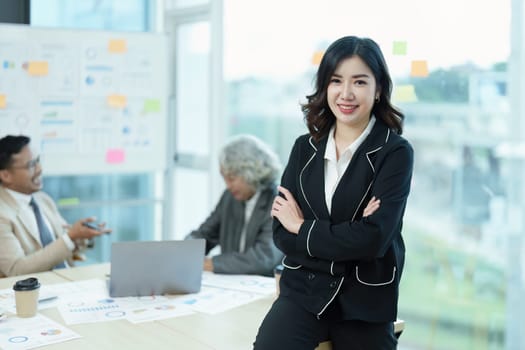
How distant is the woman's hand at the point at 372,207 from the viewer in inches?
75.2

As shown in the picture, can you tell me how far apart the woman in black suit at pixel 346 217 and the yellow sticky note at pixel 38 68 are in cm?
238

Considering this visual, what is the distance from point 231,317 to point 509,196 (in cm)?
180

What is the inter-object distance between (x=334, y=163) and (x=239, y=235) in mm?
1259

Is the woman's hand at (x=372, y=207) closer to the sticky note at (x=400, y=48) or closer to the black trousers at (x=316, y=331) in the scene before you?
the black trousers at (x=316, y=331)

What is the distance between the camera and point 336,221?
200 centimetres

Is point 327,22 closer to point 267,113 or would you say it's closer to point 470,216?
point 267,113

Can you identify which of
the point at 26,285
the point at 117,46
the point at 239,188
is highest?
the point at 117,46

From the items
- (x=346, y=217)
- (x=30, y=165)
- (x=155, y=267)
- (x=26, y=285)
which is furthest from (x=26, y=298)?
(x=30, y=165)

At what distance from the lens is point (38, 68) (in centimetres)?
396

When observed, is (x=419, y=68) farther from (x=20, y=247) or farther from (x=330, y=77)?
(x=20, y=247)

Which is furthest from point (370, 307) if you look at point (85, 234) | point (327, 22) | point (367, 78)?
point (327, 22)

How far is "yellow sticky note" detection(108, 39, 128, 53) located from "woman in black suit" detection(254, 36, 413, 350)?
2.39 m

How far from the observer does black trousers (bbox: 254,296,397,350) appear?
6.06 feet

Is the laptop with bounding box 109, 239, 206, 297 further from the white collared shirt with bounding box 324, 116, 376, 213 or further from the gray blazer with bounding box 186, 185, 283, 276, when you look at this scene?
the white collared shirt with bounding box 324, 116, 376, 213
